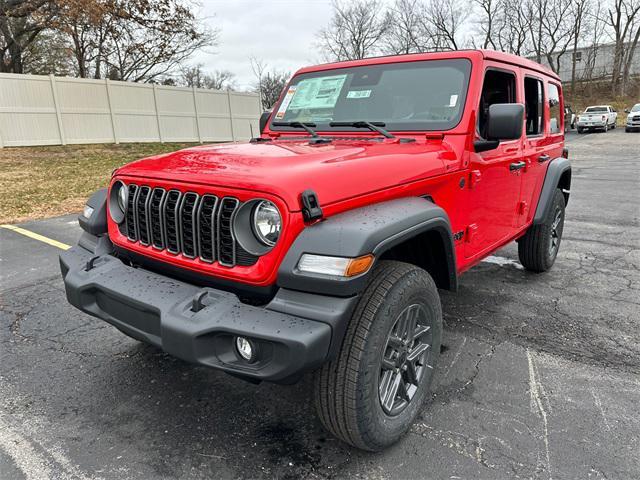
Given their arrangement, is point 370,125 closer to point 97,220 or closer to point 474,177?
point 474,177

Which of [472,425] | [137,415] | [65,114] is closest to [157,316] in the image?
[137,415]

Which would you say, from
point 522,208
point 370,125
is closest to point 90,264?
point 370,125

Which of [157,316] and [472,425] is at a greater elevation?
[157,316]

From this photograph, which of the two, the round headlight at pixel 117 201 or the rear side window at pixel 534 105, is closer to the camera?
the round headlight at pixel 117 201

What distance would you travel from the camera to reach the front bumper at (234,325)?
1.83 metres

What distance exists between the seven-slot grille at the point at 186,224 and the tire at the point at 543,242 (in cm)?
329

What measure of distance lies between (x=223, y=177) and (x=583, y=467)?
6.85ft

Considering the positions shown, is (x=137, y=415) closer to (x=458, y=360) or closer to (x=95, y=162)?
(x=458, y=360)

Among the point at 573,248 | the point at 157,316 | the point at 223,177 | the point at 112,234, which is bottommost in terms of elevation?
the point at 573,248

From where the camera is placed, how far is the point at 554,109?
4.73 metres

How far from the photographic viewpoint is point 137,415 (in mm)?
2609

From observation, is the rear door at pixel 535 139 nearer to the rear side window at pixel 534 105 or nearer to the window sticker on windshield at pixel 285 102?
the rear side window at pixel 534 105

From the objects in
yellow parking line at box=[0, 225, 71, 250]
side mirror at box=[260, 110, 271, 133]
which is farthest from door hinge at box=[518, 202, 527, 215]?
yellow parking line at box=[0, 225, 71, 250]

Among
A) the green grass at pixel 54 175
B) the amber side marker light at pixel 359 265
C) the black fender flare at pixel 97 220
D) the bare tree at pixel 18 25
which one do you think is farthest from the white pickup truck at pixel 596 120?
the amber side marker light at pixel 359 265
